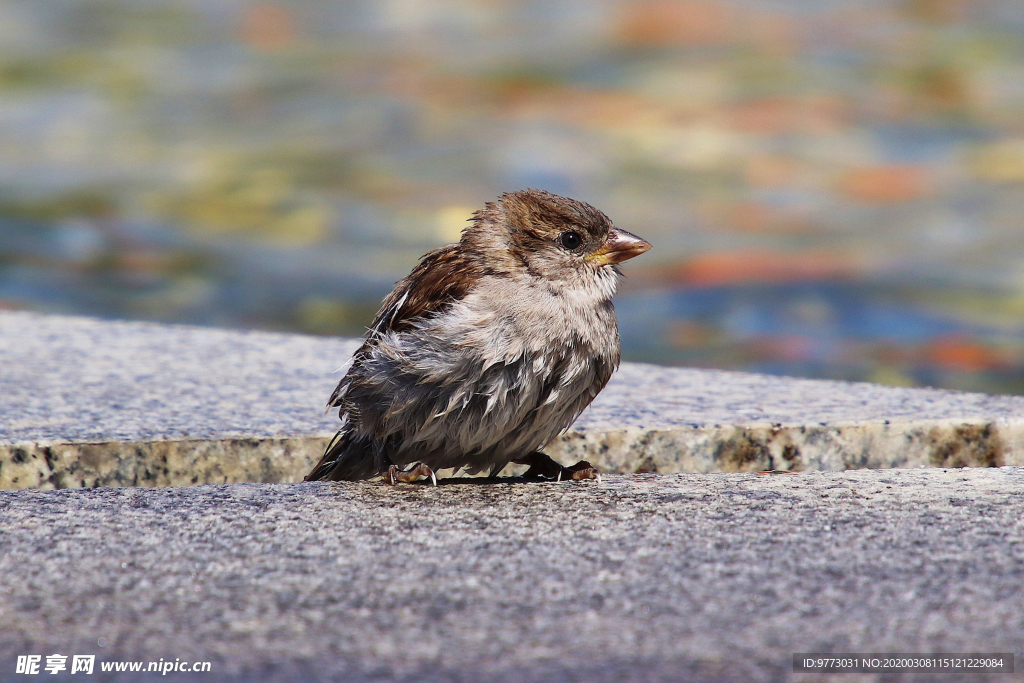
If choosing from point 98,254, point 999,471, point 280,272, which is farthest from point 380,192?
point 999,471

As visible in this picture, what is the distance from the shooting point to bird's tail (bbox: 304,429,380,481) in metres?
2.65

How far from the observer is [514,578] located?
1.80m

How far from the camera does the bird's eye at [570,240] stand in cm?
274

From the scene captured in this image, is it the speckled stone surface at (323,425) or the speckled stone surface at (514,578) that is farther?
the speckled stone surface at (323,425)

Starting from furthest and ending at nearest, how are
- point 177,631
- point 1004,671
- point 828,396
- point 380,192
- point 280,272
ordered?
point 380,192
point 280,272
point 828,396
point 177,631
point 1004,671

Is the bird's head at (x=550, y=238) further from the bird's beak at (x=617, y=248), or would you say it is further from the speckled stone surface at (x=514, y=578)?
the speckled stone surface at (x=514, y=578)

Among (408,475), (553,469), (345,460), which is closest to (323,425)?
(345,460)

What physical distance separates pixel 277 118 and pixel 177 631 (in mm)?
8557

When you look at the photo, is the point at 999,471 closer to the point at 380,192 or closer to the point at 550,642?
the point at 550,642

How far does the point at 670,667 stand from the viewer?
1.51 metres

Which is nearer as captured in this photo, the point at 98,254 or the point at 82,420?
the point at 82,420

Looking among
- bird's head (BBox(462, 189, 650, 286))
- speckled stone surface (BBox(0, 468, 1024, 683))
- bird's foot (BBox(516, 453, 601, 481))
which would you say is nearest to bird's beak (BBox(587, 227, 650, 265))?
bird's head (BBox(462, 189, 650, 286))

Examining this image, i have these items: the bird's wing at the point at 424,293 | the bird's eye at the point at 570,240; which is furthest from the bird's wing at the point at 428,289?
the bird's eye at the point at 570,240

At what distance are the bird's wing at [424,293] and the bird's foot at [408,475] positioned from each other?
25cm
